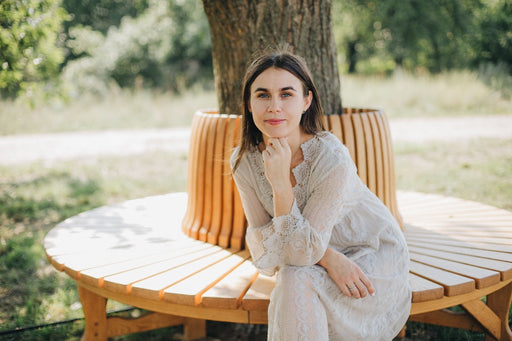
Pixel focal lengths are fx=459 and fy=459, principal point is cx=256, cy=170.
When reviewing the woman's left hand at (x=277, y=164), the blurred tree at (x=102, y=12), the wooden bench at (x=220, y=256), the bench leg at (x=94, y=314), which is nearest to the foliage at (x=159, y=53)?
the blurred tree at (x=102, y=12)

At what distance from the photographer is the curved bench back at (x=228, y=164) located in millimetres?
2691

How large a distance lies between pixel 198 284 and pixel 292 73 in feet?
3.56

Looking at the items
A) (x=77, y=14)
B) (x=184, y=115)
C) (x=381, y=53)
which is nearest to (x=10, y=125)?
(x=184, y=115)

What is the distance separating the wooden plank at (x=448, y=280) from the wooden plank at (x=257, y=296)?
0.75m

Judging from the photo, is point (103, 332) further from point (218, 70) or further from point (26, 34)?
point (26, 34)

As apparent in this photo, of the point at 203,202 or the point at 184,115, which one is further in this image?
the point at 184,115

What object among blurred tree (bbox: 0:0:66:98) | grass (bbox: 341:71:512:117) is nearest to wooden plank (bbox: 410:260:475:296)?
blurred tree (bbox: 0:0:66:98)

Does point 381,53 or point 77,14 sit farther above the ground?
point 77,14

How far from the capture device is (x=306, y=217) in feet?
6.65

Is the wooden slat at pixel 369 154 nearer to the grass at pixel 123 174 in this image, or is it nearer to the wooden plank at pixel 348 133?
the wooden plank at pixel 348 133

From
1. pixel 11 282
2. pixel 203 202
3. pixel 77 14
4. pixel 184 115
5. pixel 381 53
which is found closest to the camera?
pixel 203 202

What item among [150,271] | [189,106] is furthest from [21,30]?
[189,106]

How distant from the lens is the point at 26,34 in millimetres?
4168

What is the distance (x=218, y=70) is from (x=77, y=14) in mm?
26977
